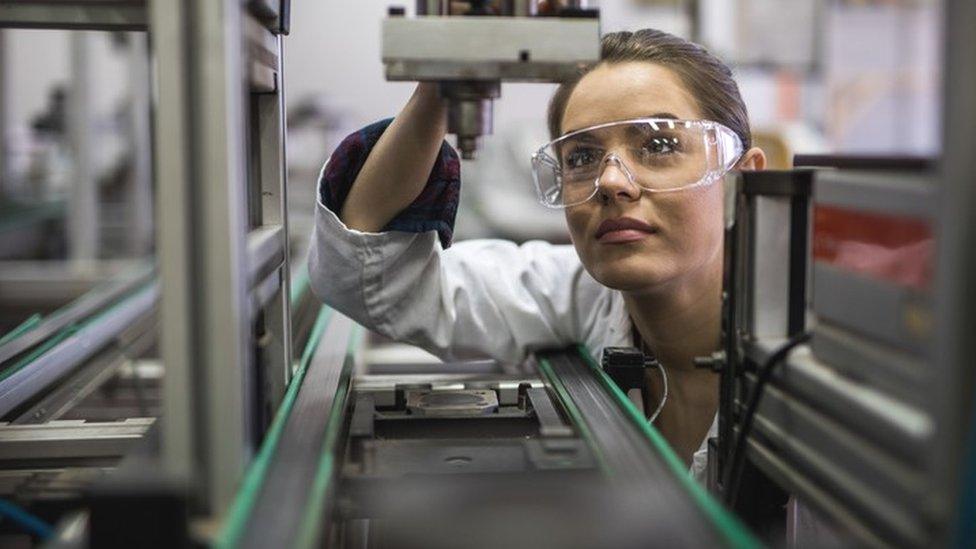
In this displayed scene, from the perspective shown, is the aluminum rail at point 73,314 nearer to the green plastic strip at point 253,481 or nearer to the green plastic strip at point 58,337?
the green plastic strip at point 58,337

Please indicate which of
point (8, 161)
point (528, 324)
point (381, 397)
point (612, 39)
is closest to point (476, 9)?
point (381, 397)

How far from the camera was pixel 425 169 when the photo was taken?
1.42 m

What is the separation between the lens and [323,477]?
86 cm

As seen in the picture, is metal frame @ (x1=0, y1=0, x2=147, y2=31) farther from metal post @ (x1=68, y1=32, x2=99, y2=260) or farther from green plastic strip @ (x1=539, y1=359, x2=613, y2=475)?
metal post @ (x1=68, y1=32, x2=99, y2=260)

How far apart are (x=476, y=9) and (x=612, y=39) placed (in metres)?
0.71

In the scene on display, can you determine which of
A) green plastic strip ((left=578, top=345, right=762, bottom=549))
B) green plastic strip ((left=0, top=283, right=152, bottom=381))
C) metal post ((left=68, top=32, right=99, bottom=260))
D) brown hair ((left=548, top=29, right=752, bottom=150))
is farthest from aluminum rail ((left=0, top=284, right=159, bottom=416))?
metal post ((left=68, top=32, right=99, bottom=260))

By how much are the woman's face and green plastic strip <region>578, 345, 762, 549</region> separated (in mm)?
304

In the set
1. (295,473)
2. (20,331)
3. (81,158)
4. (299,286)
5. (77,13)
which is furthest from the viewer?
(81,158)

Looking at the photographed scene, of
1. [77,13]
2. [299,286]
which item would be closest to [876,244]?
[77,13]

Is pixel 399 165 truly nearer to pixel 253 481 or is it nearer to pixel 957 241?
pixel 253 481

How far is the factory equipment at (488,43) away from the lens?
896 millimetres

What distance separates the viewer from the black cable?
98 centimetres

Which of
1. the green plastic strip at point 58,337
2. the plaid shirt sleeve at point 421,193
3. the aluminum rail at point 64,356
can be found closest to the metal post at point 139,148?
the green plastic strip at point 58,337

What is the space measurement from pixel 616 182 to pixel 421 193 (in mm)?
289
